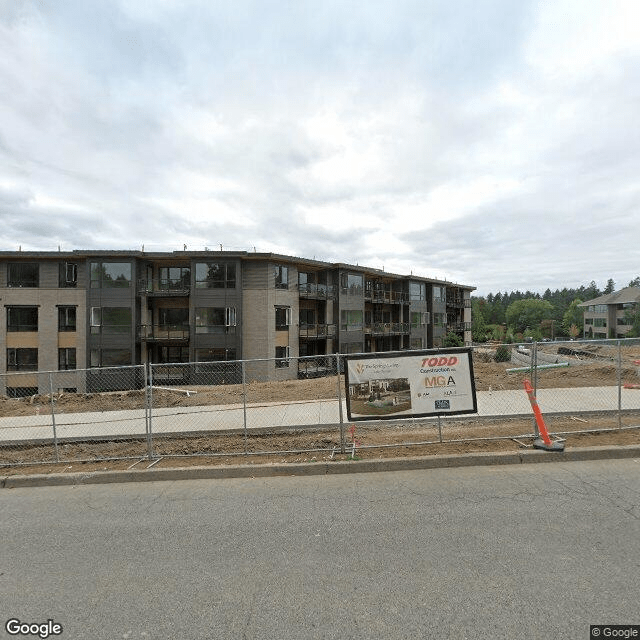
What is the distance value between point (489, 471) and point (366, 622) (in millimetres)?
3680

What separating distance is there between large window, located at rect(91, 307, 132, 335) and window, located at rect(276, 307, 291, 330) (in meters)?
11.0

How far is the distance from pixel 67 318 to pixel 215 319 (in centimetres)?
1131

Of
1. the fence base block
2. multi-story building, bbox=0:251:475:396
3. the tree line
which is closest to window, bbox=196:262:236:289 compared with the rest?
multi-story building, bbox=0:251:475:396

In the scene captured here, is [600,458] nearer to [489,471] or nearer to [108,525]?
[489,471]

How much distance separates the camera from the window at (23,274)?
91.1 feet

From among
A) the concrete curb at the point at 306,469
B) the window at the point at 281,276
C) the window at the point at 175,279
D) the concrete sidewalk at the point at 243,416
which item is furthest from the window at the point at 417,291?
the concrete curb at the point at 306,469

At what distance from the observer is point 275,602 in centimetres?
293

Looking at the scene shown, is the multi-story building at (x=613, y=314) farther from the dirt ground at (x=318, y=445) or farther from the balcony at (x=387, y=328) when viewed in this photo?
the dirt ground at (x=318, y=445)

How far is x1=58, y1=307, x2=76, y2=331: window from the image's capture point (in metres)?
28.1

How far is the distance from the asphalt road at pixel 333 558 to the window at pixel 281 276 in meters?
24.6

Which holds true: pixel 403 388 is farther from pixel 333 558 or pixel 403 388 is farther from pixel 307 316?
pixel 307 316

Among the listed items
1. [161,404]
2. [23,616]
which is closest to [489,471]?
[23,616]

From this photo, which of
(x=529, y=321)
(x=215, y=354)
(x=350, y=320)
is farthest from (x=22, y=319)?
(x=529, y=321)
